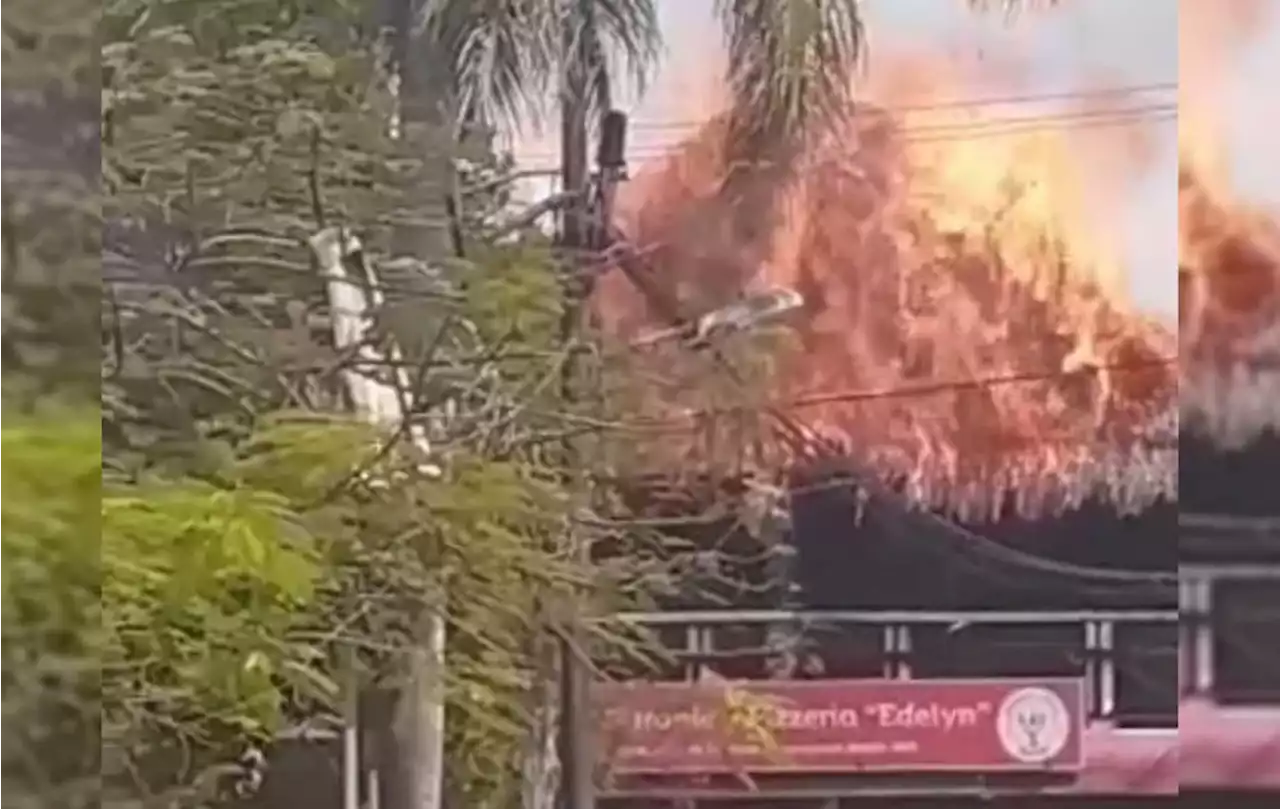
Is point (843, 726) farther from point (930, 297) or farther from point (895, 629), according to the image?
point (930, 297)

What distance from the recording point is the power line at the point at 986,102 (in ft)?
5.56

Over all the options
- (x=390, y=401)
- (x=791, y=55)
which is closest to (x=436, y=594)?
(x=390, y=401)

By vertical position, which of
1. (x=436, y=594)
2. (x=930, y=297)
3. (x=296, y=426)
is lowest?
(x=436, y=594)

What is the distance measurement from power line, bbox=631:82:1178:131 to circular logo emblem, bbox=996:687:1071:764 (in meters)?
0.49

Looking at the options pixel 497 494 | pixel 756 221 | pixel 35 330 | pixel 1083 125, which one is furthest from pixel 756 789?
pixel 35 330

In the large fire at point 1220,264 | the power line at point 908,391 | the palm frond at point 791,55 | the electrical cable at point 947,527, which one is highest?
the palm frond at point 791,55

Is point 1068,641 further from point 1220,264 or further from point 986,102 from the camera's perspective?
point 986,102

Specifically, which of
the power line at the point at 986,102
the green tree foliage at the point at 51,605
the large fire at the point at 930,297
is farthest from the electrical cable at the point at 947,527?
the green tree foliage at the point at 51,605

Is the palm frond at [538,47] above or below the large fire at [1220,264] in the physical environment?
above

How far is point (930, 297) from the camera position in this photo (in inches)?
67.4

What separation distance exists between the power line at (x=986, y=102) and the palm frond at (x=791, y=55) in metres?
0.03

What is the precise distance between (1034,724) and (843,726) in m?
0.16

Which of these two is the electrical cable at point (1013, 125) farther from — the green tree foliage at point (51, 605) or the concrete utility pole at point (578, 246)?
the green tree foliage at point (51, 605)

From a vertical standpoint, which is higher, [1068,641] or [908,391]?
[908,391]
